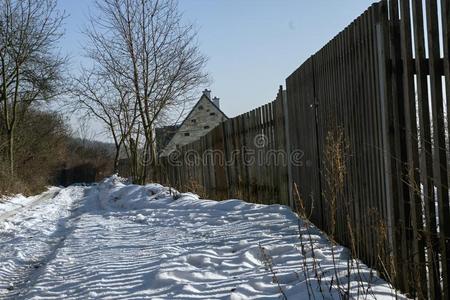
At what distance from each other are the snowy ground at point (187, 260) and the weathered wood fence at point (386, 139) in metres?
0.32

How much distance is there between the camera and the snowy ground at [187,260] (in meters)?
4.32

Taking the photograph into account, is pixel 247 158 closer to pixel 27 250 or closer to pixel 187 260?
pixel 27 250

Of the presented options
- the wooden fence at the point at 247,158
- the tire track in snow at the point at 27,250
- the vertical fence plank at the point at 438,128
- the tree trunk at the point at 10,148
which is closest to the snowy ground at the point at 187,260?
the tire track in snow at the point at 27,250

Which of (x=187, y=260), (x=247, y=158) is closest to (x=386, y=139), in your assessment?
(x=187, y=260)

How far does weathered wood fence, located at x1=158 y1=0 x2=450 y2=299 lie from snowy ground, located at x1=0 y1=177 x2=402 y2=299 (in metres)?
0.32

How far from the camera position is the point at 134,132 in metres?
27.9

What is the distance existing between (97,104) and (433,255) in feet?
94.0

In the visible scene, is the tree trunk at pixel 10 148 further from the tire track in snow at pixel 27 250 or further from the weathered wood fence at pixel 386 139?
the weathered wood fence at pixel 386 139

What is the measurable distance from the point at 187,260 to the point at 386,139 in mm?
2759

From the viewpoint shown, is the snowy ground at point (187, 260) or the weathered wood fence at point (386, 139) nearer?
the weathered wood fence at point (386, 139)

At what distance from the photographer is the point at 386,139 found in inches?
159

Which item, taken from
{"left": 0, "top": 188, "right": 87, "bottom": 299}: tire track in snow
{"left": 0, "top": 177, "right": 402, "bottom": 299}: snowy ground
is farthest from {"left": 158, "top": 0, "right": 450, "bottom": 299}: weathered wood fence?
{"left": 0, "top": 188, "right": 87, "bottom": 299}: tire track in snow

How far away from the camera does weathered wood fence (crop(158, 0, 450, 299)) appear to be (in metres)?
3.33

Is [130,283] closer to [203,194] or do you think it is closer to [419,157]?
[419,157]
